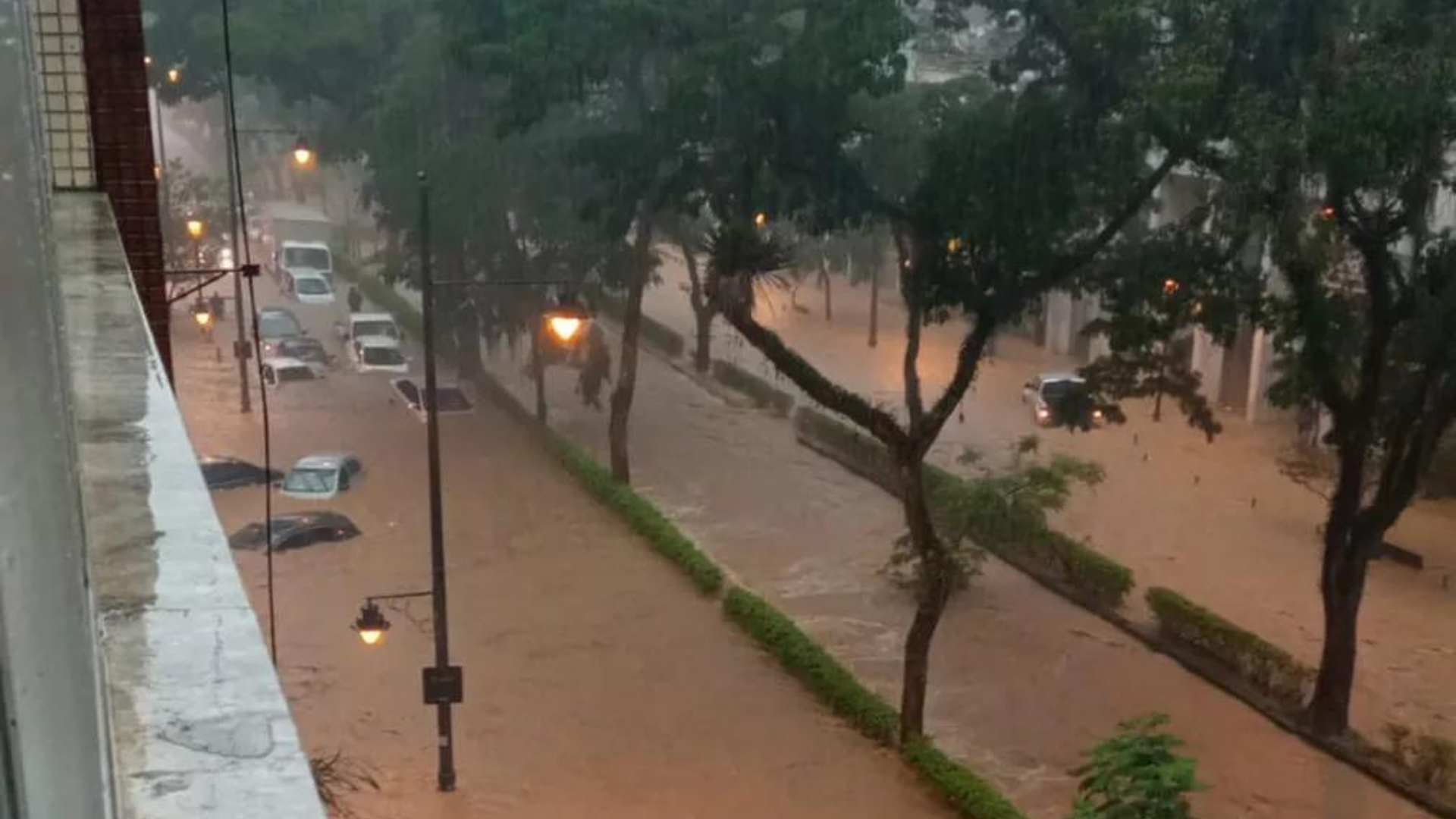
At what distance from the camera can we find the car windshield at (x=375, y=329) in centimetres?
3037

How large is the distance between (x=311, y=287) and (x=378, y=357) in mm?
8791

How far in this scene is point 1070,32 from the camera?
42.8 ft

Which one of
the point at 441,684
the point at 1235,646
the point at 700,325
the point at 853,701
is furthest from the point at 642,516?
the point at 700,325

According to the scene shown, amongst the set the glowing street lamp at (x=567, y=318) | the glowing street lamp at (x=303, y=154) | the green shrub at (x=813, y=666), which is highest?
the glowing street lamp at (x=303, y=154)

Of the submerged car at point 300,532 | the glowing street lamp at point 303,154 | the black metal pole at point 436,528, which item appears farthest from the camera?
the glowing street lamp at point 303,154

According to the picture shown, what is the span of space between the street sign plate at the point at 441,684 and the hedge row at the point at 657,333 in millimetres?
20313

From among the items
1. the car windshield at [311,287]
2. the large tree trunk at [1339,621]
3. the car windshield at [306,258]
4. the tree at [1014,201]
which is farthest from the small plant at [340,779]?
the car windshield at [306,258]

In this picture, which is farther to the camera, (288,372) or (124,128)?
(288,372)

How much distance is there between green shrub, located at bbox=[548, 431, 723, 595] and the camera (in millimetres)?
17562

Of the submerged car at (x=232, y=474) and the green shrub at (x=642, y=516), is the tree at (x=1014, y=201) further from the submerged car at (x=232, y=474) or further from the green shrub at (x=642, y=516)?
the submerged car at (x=232, y=474)

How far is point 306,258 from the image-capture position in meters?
38.9

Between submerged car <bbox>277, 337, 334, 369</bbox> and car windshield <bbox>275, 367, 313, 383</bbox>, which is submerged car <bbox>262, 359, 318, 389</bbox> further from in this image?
submerged car <bbox>277, 337, 334, 369</bbox>

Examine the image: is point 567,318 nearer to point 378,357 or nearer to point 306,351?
point 378,357

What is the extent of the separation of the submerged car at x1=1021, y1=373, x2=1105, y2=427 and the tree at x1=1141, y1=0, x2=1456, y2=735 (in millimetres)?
2069
